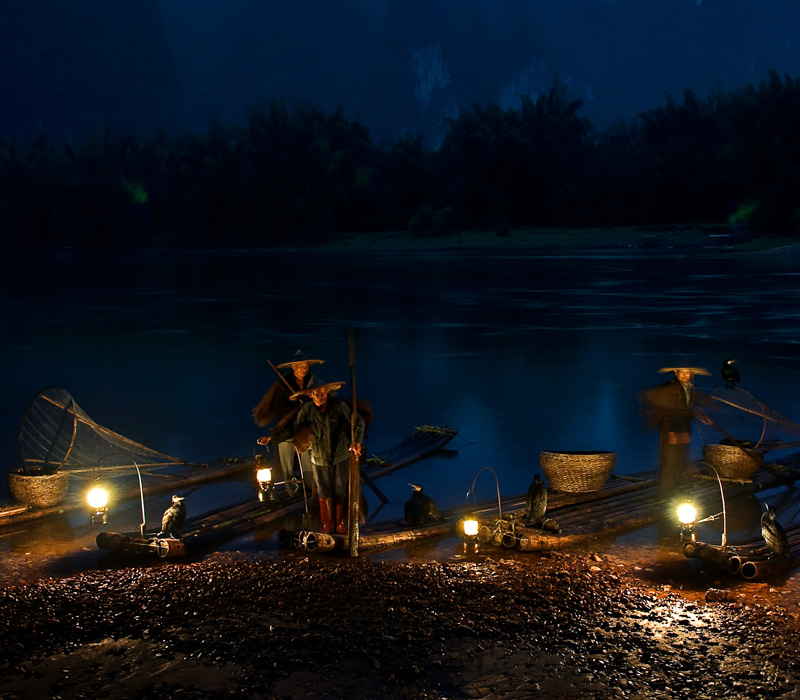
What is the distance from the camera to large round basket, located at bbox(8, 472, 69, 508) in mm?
8477

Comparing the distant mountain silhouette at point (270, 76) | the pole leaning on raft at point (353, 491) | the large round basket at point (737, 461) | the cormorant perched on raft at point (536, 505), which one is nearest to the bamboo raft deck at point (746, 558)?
the cormorant perched on raft at point (536, 505)

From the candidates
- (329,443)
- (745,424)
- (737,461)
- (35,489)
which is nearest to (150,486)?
(35,489)

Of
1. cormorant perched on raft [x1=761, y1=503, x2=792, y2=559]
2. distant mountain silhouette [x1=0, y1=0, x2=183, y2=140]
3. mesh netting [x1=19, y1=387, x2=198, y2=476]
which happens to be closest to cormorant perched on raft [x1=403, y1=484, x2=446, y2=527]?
cormorant perched on raft [x1=761, y1=503, x2=792, y2=559]

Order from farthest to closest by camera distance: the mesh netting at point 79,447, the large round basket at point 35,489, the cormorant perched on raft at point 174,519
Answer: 1. the mesh netting at point 79,447
2. the large round basket at point 35,489
3. the cormorant perched on raft at point 174,519

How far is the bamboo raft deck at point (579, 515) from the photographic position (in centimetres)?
730

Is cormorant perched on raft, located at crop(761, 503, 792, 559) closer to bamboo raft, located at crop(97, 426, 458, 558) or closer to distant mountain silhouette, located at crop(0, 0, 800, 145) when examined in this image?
bamboo raft, located at crop(97, 426, 458, 558)

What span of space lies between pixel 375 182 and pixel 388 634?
246ft

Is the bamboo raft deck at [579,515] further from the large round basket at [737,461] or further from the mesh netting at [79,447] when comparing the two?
the mesh netting at [79,447]

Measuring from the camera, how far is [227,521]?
793 centimetres

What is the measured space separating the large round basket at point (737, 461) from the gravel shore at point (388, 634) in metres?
2.63

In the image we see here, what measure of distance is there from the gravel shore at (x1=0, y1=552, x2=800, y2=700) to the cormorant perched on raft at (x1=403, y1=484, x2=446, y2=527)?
75 centimetres

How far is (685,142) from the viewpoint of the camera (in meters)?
73.2

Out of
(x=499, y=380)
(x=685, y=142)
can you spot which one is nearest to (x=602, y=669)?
(x=499, y=380)

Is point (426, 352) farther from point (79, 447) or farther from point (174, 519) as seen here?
point (174, 519)
